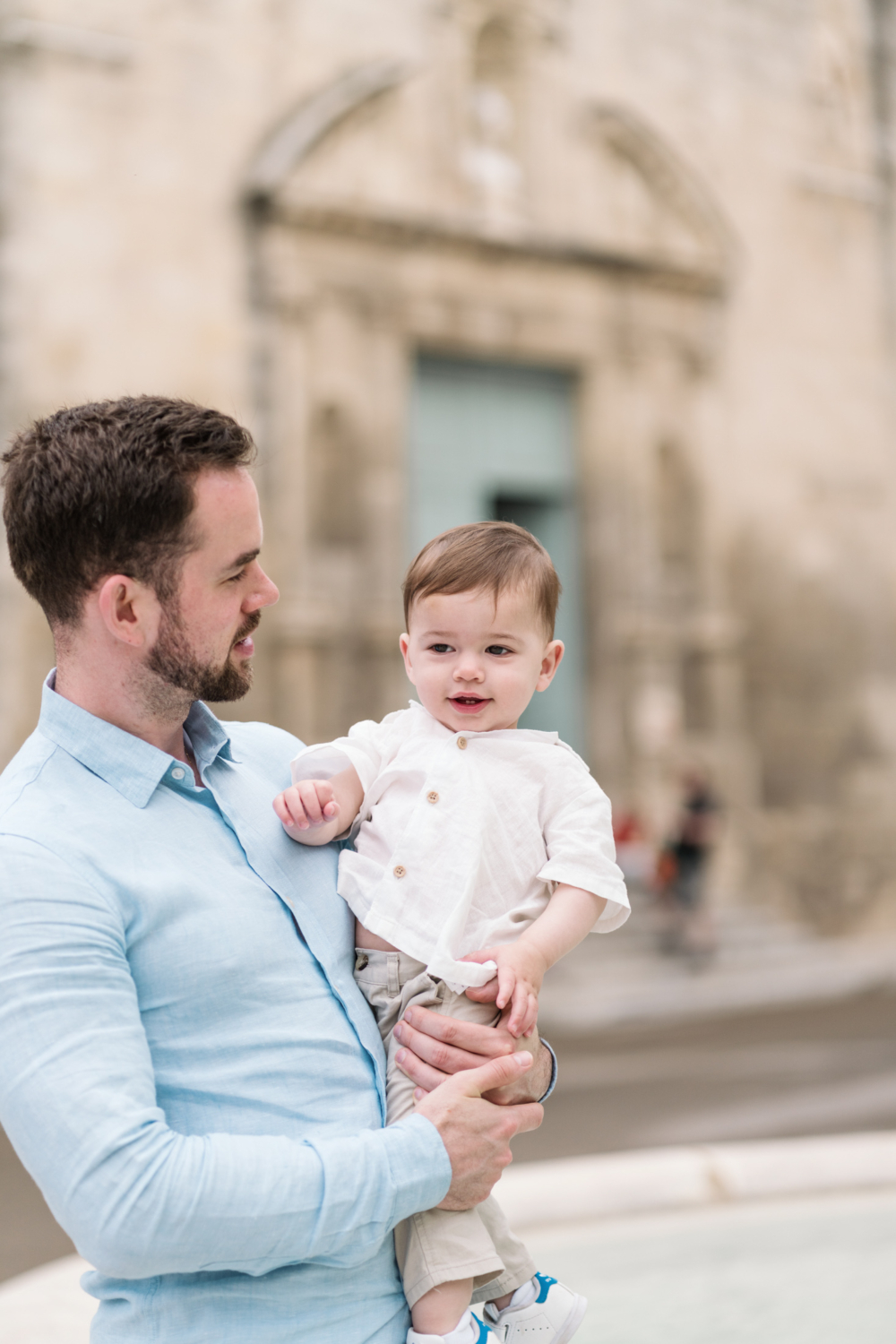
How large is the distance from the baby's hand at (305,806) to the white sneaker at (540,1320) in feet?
2.33

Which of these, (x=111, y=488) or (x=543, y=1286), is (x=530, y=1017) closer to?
(x=543, y=1286)

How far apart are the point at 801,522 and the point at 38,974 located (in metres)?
12.2

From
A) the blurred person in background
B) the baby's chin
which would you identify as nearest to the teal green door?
the blurred person in background

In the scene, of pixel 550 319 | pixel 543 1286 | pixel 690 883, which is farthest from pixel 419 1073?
pixel 550 319

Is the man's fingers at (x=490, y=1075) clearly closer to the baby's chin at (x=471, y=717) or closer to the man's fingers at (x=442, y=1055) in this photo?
the man's fingers at (x=442, y=1055)

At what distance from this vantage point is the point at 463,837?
1.92 m

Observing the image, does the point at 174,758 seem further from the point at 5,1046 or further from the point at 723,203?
the point at 723,203

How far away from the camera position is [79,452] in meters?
1.71

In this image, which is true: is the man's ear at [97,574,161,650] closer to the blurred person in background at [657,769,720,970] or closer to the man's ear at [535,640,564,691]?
the man's ear at [535,640,564,691]

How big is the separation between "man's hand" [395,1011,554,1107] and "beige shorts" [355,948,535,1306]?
3 centimetres

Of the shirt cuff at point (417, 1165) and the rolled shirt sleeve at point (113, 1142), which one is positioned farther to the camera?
the shirt cuff at point (417, 1165)

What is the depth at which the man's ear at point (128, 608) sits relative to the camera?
1.74 m

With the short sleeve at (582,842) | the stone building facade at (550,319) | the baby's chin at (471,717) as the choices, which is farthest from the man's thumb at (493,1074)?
the stone building facade at (550,319)

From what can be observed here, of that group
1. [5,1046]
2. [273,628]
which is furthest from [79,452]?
[273,628]
